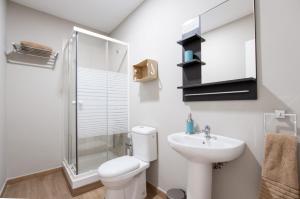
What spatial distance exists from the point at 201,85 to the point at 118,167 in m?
1.17

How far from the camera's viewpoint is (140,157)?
74.8 inches

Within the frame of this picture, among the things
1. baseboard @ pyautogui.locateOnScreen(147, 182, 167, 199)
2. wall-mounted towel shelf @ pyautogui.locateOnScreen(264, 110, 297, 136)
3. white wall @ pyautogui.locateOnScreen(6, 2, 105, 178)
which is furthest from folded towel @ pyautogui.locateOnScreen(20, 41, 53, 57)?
wall-mounted towel shelf @ pyautogui.locateOnScreen(264, 110, 297, 136)

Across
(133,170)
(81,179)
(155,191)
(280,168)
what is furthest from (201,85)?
(81,179)

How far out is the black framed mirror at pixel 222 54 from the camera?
116cm

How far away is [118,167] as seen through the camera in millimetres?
1561

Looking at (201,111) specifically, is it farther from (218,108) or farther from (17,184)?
(17,184)

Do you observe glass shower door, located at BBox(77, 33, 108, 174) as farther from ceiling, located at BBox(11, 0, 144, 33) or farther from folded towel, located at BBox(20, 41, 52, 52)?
folded towel, located at BBox(20, 41, 52, 52)

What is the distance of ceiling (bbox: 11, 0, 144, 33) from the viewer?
226cm

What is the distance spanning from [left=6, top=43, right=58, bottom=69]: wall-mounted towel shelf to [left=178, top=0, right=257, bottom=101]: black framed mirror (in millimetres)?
2169

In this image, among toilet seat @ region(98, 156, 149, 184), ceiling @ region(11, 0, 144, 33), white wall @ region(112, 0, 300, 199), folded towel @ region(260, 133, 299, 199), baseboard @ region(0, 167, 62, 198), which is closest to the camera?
folded towel @ region(260, 133, 299, 199)

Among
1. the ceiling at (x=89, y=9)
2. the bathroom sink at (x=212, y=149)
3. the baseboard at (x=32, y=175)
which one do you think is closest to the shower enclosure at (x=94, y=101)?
the baseboard at (x=32, y=175)

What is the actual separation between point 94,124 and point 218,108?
5.44 ft

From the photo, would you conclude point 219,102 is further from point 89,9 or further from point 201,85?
point 89,9

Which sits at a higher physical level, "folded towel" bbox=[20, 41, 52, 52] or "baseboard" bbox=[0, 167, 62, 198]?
"folded towel" bbox=[20, 41, 52, 52]
